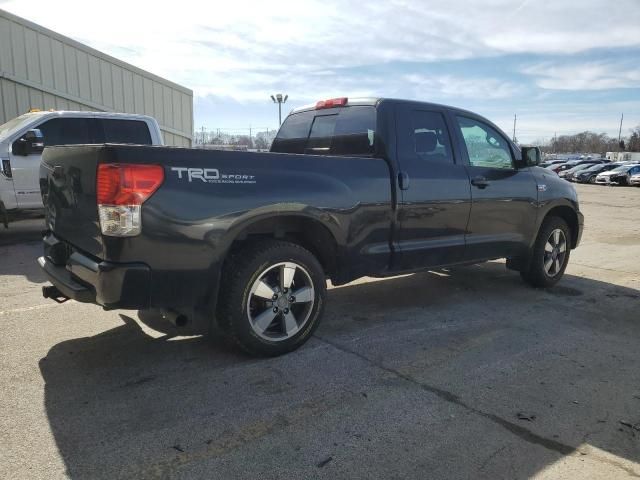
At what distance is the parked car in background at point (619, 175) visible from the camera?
33.5 m

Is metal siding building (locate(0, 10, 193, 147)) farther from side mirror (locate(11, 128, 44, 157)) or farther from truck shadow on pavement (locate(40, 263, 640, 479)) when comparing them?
truck shadow on pavement (locate(40, 263, 640, 479))

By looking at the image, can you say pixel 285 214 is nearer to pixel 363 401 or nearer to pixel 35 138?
pixel 363 401

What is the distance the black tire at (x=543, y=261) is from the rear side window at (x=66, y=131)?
706cm

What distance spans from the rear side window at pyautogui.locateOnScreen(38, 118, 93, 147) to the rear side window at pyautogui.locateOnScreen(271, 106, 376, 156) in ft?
15.0

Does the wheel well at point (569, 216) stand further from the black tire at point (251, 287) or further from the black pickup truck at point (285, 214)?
the black tire at point (251, 287)

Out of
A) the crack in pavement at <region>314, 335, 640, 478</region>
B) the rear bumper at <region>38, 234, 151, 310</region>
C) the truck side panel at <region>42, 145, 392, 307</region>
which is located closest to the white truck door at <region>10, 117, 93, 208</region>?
the truck side panel at <region>42, 145, 392, 307</region>

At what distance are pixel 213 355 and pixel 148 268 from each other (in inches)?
40.5

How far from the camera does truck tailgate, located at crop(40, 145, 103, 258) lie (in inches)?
128

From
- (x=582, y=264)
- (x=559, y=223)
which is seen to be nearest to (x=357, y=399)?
(x=559, y=223)

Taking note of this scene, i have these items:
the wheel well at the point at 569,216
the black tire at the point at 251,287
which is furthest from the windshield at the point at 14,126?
the wheel well at the point at 569,216

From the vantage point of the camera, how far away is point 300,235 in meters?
4.26

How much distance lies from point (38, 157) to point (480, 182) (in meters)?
7.08

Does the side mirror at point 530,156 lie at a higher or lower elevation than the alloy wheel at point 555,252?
higher

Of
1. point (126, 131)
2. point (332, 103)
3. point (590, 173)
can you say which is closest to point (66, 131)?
point (126, 131)
